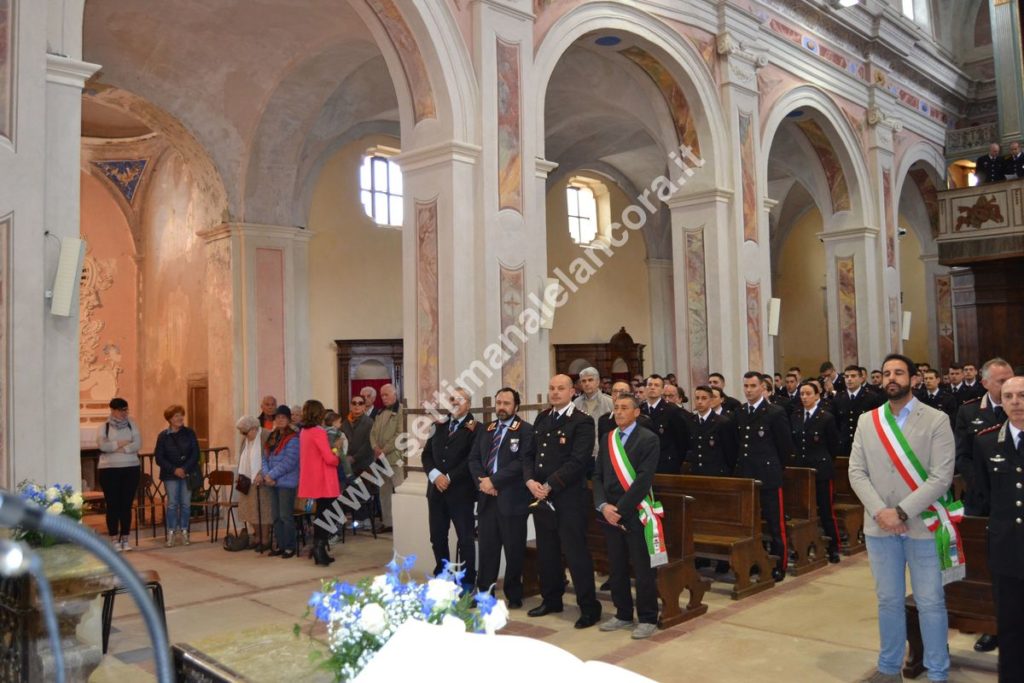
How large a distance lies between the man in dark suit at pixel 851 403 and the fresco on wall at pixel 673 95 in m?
3.65

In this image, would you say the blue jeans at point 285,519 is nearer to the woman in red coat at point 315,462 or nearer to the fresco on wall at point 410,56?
the woman in red coat at point 315,462

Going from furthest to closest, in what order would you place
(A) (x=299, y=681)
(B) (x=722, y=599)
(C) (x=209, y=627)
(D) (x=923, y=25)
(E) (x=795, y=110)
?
(D) (x=923, y=25) → (E) (x=795, y=110) → (B) (x=722, y=599) → (C) (x=209, y=627) → (A) (x=299, y=681)

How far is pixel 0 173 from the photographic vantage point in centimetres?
540

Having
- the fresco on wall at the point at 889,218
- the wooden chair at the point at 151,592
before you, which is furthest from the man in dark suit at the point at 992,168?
the wooden chair at the point at 151,592

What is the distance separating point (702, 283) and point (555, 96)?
13.8ft

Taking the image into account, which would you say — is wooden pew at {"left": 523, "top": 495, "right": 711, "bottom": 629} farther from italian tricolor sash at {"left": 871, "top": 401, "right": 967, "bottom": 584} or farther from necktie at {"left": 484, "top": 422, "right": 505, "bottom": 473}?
italian tricolor sash at {"left": 871, "top": 401, "right": 967, "bottom": 584}

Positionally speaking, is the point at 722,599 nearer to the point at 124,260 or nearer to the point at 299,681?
the point at 299,681

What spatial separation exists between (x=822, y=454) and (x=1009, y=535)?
13.2 ft

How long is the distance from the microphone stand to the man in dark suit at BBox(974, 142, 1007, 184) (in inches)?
634

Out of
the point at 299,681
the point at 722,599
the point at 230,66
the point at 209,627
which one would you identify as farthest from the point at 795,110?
the point at 299,681

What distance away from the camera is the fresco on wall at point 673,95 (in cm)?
1090

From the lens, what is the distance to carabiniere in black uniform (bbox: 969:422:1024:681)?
400 cm

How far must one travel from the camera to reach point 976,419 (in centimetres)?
616

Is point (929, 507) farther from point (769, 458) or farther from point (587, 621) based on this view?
point (769, 458)
